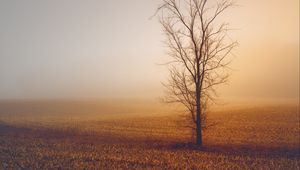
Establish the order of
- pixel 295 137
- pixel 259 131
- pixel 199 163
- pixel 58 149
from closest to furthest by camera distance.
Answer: pixel 199 163 → pixel 58 149 → pixel 295 137 → pixel 259 131

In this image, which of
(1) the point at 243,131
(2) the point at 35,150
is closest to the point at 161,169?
(2) the point at 35,150

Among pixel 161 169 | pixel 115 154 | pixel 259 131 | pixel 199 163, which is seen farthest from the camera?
pixel 259 131

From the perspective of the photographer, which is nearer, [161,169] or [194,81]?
[161,169]

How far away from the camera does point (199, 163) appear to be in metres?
22.8

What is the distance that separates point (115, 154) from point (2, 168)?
295 inches

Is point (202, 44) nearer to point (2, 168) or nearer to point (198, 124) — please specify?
point (198, 124)

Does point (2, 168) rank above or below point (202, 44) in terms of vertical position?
below

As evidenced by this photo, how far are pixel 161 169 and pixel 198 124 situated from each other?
9521 millimetres

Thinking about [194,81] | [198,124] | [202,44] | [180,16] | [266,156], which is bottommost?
[266,156]

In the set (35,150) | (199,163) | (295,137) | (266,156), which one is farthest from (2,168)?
(295,137)

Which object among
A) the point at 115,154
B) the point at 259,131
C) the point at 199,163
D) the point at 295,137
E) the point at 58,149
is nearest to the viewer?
the point at 199,163

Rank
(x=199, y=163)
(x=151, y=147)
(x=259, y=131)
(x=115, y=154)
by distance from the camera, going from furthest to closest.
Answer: (x=259, y=131) → (x=151, y=147) → (x=115, y=154) → (x=199, y=163)

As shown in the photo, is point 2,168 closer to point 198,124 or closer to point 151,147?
point 151,147

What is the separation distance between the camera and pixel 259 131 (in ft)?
138
